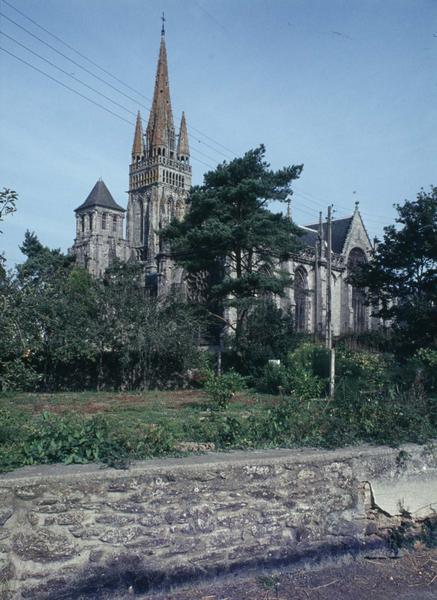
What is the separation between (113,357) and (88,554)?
1765cm

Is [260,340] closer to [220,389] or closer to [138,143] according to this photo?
[220,389]

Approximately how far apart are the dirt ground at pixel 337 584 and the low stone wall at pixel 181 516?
0.13m

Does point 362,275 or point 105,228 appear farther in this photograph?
point 105,228

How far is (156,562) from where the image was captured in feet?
14.5

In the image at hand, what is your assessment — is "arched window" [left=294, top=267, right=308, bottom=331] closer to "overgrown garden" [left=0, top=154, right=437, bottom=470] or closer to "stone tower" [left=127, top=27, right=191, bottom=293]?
"overgrown garden" [left=0, top=154, right=437, bottom=470]

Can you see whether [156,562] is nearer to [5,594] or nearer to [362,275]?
[5,594]

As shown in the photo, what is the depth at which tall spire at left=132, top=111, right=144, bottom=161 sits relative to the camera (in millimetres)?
80062

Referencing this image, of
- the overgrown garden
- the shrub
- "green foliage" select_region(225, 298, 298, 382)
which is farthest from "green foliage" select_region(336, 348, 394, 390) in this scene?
"green foliage" select_region(225, 298, 298, 382)

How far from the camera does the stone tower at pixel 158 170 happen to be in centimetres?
7488

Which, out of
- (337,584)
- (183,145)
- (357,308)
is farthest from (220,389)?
(183,145)

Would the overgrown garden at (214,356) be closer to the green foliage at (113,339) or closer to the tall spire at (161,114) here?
the green foliage at (113,339)

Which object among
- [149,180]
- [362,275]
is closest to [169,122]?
[149,180]

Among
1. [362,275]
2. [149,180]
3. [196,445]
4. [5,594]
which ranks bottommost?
[5,594]

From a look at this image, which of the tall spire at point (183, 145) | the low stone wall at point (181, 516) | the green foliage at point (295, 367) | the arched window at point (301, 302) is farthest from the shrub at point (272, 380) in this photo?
the tall spire at point (183, 145)
